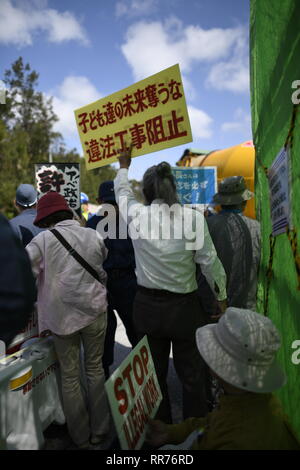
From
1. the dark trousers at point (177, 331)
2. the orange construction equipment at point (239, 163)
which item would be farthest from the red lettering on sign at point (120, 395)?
the orange construction equipment at point (239, 163)

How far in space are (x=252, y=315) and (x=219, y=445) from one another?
0.45 meters

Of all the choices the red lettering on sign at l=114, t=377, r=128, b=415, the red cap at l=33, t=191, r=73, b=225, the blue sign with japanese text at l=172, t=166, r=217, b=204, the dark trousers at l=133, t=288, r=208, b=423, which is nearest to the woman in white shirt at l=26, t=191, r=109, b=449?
the red cap at l=33, t=191, r=73, b=225

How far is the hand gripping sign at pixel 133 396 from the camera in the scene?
1.19m

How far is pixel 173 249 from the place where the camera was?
1973mm

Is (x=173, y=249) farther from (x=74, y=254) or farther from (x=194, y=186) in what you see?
(x=194, y=186)

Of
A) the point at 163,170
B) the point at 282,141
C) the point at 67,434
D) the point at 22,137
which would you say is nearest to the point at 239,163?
the point at 163,170

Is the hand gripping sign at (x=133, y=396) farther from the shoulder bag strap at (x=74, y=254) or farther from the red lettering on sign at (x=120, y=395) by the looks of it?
the shoulder bag strap at (x=74, y=254)

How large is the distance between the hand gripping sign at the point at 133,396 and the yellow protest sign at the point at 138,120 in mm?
1385

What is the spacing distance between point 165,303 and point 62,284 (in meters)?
0.74

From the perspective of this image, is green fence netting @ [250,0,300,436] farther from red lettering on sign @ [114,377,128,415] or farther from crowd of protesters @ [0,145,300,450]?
red lettering on sign @ [114,377,128,415]

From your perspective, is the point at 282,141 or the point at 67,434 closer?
the point at 282,141

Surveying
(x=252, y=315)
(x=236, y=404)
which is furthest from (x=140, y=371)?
(x=252, y=315)

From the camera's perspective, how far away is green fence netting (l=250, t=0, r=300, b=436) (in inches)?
54.1

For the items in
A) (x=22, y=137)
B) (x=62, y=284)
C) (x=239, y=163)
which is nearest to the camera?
(x=62, y=284)
